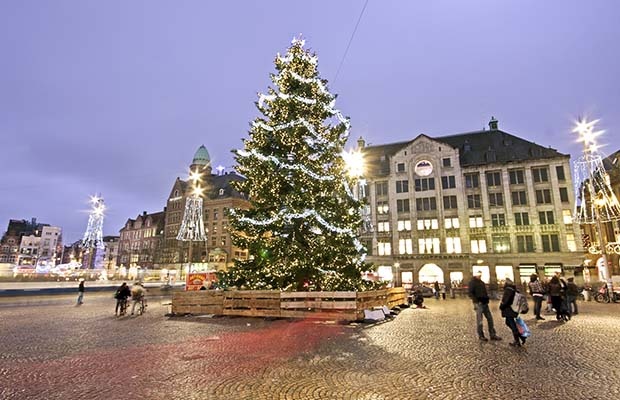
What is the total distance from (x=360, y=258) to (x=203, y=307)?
7.76 metres

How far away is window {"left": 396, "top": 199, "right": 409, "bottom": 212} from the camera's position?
2007 inches

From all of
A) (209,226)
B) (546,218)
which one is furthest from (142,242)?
(546,218)

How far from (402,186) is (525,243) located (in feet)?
57.3

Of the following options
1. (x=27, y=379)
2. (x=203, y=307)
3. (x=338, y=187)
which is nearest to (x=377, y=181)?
(x=338, y=187)

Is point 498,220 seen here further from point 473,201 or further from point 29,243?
point 29,243

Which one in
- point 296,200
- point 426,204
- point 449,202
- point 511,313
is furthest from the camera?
point 426,204

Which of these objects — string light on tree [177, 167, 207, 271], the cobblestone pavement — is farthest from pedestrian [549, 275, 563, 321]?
string light on tree [177, 167, 207, 271]

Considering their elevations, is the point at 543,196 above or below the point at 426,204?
above

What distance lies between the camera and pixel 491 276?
147ft

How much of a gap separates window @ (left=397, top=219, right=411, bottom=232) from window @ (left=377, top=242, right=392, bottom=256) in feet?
9.22

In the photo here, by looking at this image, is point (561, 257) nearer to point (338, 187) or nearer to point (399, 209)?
point (399, 209)

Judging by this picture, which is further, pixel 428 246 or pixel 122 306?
pixel 428 246

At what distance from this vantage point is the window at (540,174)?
4588 centimetres

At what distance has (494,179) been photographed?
157 ft
